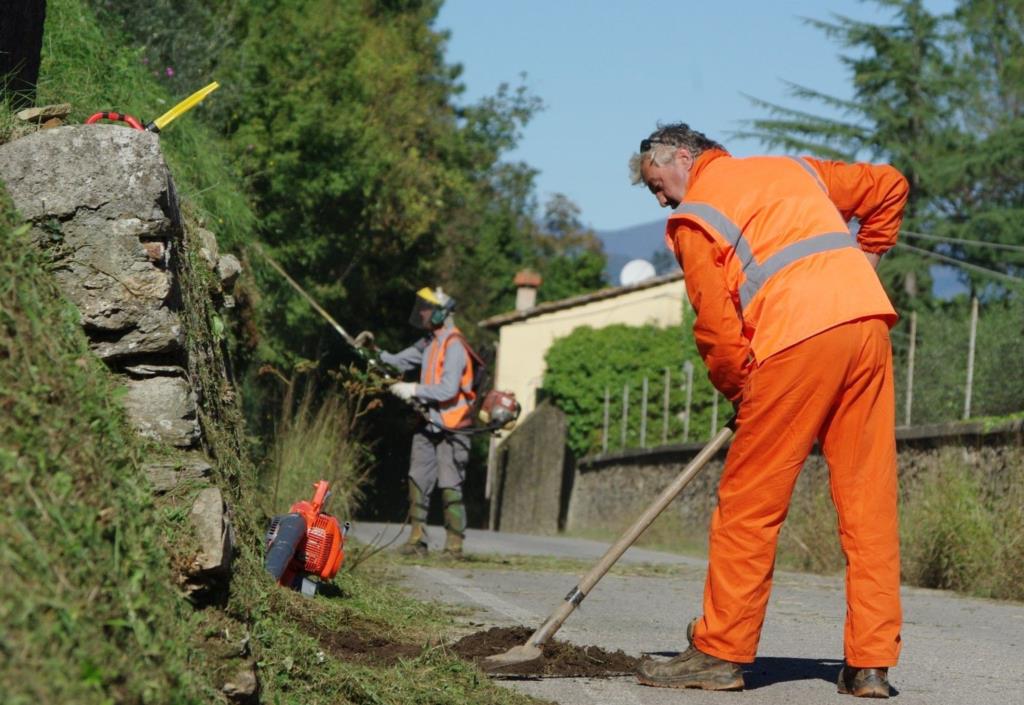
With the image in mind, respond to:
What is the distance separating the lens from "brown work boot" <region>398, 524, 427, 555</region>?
1145 centimetres

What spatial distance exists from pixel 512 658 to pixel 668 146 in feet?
6.41

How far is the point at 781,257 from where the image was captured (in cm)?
543

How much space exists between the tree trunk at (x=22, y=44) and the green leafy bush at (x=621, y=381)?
59.2ft

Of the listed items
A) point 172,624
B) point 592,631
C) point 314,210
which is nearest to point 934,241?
point 314,210

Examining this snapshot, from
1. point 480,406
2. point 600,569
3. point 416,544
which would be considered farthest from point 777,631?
point 480,406

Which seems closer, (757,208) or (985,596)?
(757,208)

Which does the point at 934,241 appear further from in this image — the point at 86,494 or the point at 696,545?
the point at 86,494

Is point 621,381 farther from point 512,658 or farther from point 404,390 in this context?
A: point 512,658

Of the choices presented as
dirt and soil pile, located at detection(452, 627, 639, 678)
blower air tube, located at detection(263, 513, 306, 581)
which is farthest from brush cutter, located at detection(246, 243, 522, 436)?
dirt and soil pile, located at detection(452, 627, 639, 678)

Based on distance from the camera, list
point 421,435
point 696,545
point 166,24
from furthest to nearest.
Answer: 1. point 696,545
2. point 166,24
3. point 421,435

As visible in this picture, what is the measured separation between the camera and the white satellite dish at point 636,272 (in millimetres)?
40625

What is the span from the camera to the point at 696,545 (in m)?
18.7

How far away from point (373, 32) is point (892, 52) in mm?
11212

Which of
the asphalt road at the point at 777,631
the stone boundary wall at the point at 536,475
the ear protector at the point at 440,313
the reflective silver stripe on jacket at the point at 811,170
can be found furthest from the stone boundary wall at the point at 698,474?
the reflective silver stripe on jacket at the point at 811,170
